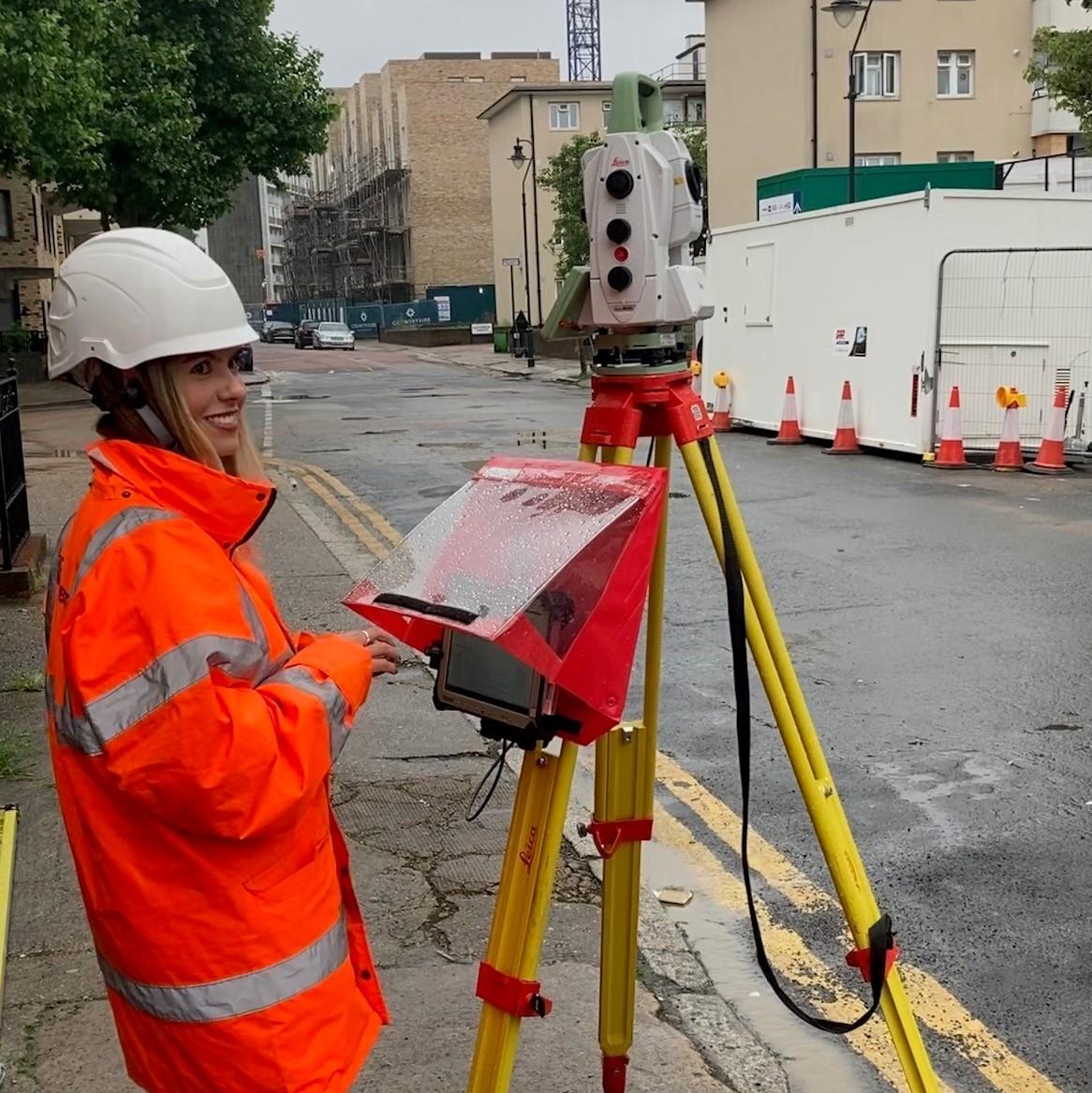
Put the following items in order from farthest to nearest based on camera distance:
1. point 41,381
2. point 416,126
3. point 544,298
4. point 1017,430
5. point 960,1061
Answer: point 416,126
point 544,298
point 41,381
point 1017,430
point 960,1061

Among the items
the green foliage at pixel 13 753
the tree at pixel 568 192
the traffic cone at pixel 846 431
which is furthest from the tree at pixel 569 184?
the green foliage at pixel 13 753

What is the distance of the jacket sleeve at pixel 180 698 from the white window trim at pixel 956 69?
3761cm

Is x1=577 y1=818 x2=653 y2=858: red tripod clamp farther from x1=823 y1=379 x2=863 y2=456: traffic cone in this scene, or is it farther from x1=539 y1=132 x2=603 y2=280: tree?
x1=539 y1=132 x2=603 y2=280: tree

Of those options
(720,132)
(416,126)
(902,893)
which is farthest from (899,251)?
(416,126)

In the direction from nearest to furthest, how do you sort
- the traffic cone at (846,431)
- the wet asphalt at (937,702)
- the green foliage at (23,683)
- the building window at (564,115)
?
the wet asphalt at (937,702)
the green foliage at (23,683)
the traffic cone at (846,431)
the building window at (564,115)

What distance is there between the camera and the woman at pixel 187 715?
169cm

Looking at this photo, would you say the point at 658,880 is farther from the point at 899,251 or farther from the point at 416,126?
the point at 416,126

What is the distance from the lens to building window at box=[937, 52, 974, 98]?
3550cm

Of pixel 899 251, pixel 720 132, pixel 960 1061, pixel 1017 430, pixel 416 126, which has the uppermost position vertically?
pixel 416 126

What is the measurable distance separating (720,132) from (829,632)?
31633 millimetres

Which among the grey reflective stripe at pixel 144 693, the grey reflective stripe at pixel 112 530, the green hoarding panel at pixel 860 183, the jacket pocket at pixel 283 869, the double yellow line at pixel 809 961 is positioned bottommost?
the double yellow line at pixel 809 961

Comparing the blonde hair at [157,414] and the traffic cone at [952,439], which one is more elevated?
the blonde hair at [157,414]

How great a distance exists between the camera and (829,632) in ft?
23.2

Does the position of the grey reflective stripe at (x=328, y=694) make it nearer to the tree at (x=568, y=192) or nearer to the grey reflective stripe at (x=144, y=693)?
the grey reflective stripe at (x=144, y=693)
